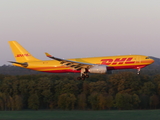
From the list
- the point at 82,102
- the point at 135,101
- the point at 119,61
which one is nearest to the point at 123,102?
the point at 135,101

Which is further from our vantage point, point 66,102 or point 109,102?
point 66,102

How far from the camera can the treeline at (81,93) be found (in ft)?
279

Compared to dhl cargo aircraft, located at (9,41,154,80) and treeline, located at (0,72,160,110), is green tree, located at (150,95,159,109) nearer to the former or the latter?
treeline, located at (0,72,160,110)

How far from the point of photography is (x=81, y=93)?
94.2m

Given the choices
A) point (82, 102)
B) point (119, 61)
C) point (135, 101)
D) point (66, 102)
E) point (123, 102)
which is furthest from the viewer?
point (82, 102)

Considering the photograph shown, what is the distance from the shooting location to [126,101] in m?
82.0

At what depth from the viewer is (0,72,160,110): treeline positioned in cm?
8512

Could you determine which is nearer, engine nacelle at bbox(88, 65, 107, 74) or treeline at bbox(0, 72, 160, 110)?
engine nacelle at bbox(88, 65, 107, 74)

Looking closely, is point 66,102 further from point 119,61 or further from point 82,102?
point 119,61

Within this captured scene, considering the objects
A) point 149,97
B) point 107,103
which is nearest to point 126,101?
point 107,103

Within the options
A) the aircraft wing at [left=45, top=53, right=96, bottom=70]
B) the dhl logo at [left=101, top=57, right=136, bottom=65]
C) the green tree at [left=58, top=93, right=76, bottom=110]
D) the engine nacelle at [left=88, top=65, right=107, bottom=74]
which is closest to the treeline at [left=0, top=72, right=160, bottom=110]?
the green tree at [left=58, top=93, right=76, bottom=110]

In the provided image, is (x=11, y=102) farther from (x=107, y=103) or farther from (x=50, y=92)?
(x=107, y=103)

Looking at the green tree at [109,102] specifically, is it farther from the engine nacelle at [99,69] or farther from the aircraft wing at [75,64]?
the engine nacelle at [99,69]

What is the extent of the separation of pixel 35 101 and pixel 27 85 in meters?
9.58
